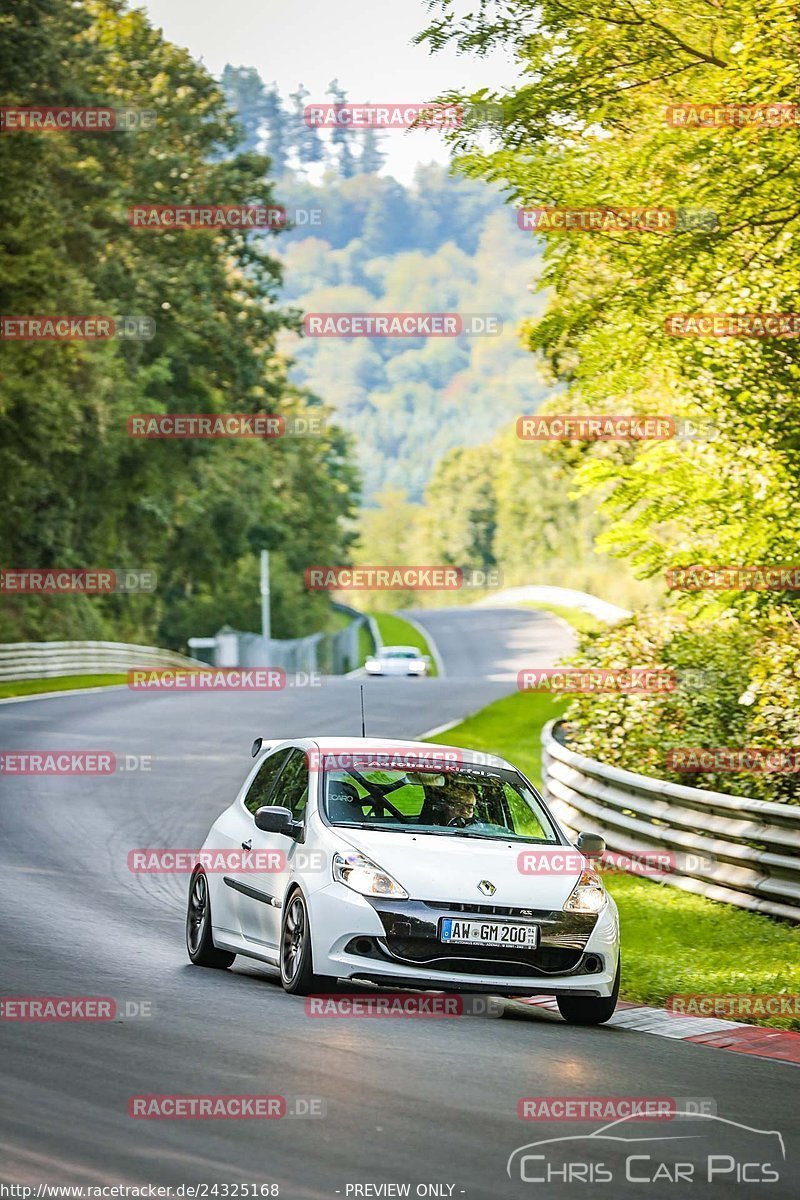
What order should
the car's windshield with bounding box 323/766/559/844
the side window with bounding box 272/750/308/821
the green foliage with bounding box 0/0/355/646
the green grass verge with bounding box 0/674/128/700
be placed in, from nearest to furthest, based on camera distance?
the car's windshield with bounding box 323/766/559/844, the side window with bounding box 272/750/308/821, the green grass verge with bounding box 0/674/128/700, the green foliage with bounding box 0/0/355/646

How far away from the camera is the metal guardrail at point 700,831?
1280 cm

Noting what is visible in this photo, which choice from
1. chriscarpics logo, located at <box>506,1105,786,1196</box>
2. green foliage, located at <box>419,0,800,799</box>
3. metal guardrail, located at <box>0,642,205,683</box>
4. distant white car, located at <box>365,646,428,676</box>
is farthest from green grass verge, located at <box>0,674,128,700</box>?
chriscarpics logo, located at <box>506,1105,786,1196</box>

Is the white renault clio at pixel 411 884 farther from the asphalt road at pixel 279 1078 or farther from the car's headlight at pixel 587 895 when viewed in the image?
the asphalt road at pixel 279 1078

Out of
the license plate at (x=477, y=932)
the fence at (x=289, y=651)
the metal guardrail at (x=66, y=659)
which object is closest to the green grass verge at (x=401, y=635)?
the fence at (x=289, y=651)

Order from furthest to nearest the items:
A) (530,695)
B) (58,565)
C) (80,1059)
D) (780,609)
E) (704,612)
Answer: (58,565), (530,695), (704,612), (780,609), (80,1059)

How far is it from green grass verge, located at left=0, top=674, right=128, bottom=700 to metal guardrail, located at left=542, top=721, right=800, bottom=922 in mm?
24452

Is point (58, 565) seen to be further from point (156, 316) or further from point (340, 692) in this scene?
point (340, 692)

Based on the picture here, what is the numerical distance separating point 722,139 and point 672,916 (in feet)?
22.8

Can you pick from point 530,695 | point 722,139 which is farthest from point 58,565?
point 722,139

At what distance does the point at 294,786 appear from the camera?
1094 centimetres

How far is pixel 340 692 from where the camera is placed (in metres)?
42.6

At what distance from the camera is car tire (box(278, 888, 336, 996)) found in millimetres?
9672

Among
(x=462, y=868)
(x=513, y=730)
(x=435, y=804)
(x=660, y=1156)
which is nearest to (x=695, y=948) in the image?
(x=435, y=804)

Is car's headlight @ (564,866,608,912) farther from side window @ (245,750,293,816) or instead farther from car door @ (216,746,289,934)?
side window @ (245,750,293,816)
